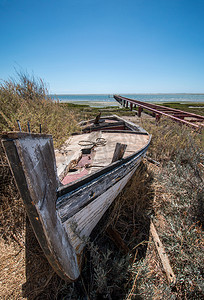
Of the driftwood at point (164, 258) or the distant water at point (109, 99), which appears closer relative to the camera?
the driftwood at point (164, 258)

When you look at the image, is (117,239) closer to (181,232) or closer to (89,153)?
(181,232)

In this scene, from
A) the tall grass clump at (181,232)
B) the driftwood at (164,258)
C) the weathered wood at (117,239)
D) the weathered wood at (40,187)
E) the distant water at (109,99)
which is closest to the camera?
the weathered wood at (40,187)

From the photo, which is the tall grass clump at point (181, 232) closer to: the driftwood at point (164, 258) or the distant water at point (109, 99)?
the driftwood at point (164, 258)

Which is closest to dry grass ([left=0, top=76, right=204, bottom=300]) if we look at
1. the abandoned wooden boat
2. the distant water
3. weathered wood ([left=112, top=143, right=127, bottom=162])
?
the abandoned wooden boat

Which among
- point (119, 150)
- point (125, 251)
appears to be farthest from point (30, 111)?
point (125, 251)

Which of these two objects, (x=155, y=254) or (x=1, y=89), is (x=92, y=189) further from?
(x=1, y=89)

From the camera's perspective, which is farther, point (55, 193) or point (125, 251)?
point (125, 251)

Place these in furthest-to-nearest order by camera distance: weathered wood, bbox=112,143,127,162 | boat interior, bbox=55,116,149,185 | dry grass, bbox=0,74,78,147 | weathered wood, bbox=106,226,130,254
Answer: dry grass, bbox=0,74,78,147 → boat interior, bbox=55,116,149,185 → weathered wood, bbox=106,226,130,254 → weathered wood, bbox=112,143,127,162

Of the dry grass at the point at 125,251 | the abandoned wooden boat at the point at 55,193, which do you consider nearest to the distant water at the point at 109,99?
the dry grass at the point at 125,251

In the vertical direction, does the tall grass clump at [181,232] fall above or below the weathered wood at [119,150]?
below

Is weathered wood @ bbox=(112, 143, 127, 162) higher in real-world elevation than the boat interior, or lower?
higher

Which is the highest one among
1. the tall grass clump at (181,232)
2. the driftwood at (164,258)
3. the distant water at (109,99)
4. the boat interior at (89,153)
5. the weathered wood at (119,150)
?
the distant water at (109,99)

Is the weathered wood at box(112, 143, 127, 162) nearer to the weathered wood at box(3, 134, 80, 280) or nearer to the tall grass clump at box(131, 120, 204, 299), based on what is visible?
the weathered wood at box(3, 134, 80, 280)

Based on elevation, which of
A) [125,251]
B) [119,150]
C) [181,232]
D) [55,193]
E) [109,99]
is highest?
[109,99]
